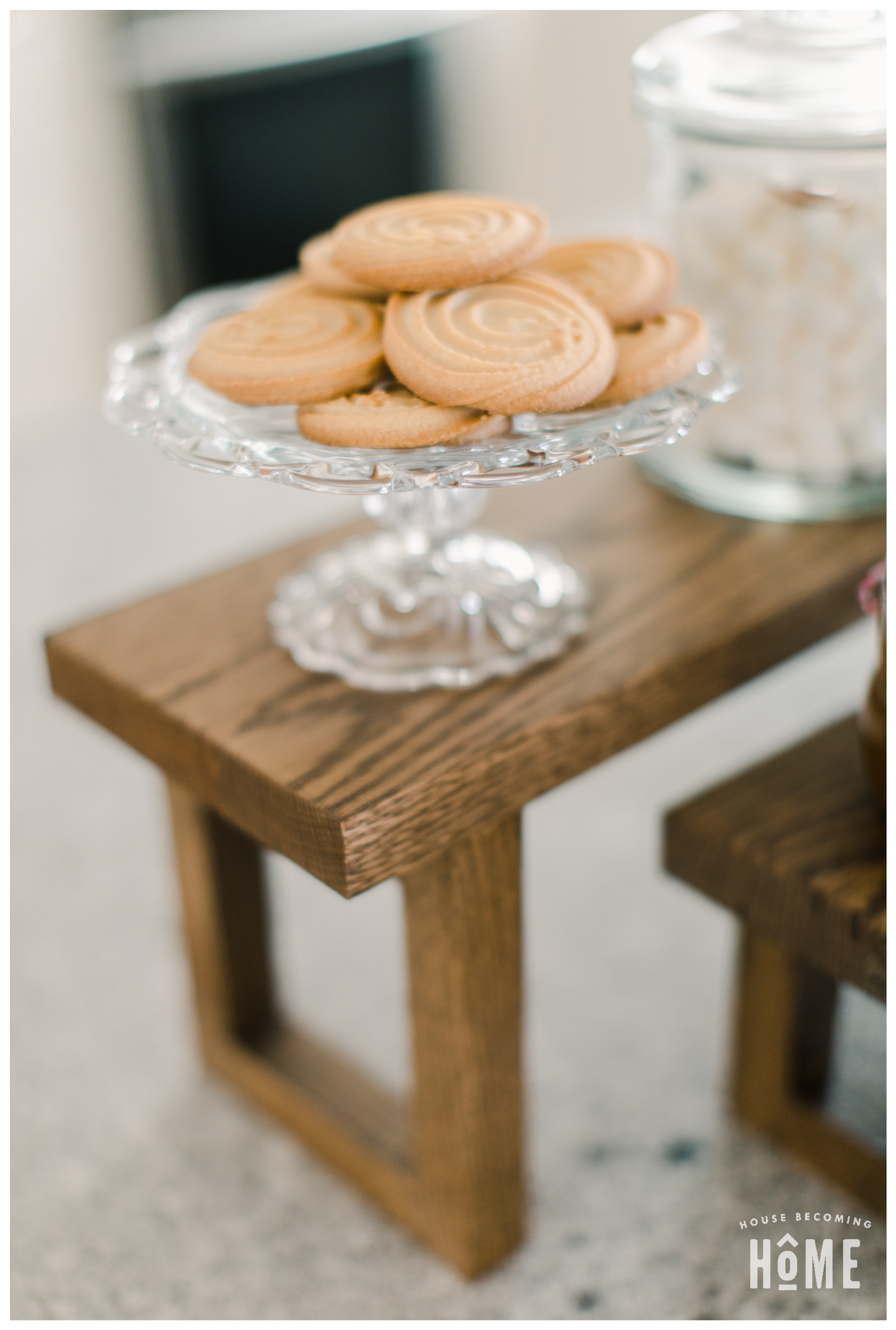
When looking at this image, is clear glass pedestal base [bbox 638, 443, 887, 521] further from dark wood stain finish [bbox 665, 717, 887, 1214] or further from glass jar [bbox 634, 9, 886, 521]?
dark wood stain finish [bbox 665, 717, 887, 1214]

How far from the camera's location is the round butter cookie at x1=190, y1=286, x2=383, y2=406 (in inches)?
25.1

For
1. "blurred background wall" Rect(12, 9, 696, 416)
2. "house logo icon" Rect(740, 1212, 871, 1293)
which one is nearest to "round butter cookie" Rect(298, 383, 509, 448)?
"house logo icon" Rect(740, 1212, 871, 1293)

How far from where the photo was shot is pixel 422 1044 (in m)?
0.75

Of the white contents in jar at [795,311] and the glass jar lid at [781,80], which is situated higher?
the glass jar lid at [781,80]

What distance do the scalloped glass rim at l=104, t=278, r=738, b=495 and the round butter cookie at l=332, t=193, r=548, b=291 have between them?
0.26 ft

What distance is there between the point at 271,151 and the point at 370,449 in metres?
2.05

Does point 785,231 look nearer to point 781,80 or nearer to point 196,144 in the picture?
point 781,80

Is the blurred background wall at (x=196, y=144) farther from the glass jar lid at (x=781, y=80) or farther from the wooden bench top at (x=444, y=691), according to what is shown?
the wooden bench top at (x=444, y=691)

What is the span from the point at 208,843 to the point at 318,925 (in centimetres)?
28

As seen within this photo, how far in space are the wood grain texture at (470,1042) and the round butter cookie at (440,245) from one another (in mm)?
285

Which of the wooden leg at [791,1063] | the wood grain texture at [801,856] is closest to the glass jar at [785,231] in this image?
the wood grain texture at [801,856]

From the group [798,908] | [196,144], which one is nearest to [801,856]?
[798,908]

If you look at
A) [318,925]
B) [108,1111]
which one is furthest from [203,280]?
[108,1111]

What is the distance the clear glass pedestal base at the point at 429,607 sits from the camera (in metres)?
0.73
